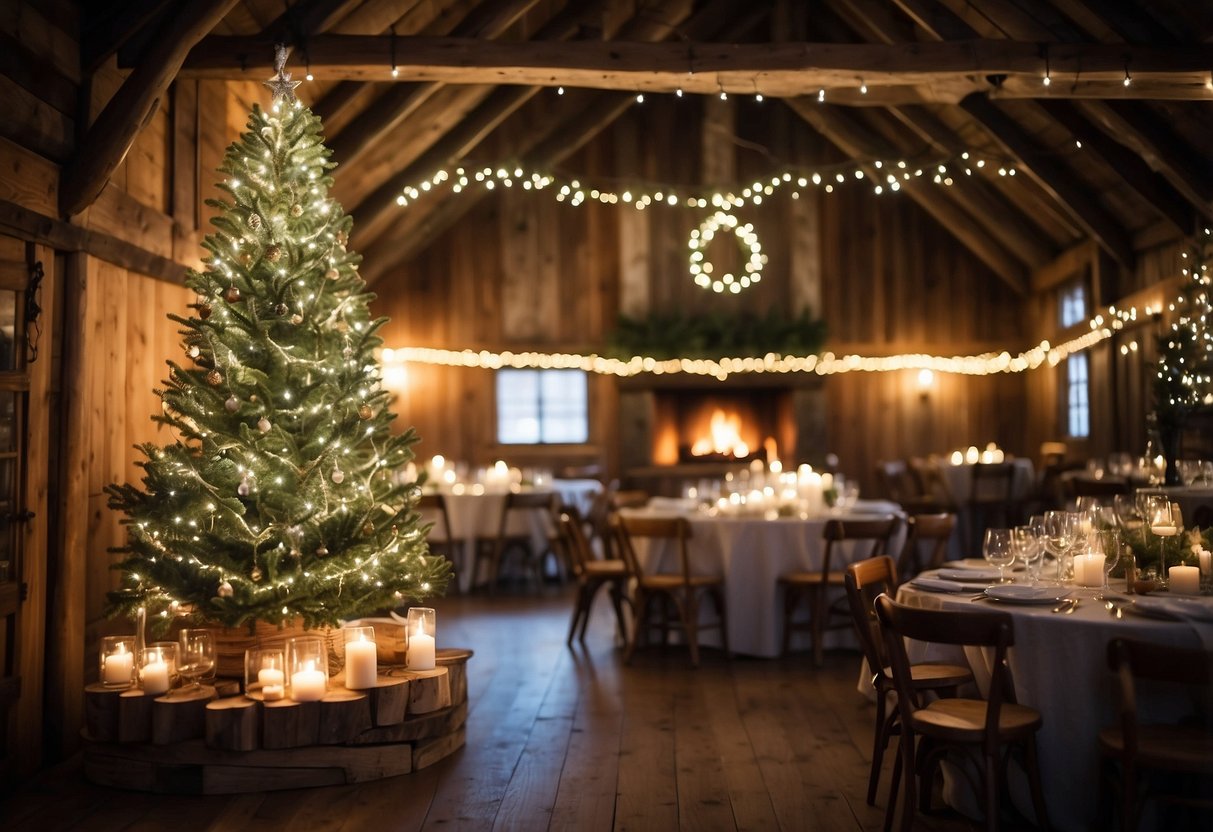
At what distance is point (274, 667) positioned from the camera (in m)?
Answer: 4.51

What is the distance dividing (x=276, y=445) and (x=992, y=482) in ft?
27.1

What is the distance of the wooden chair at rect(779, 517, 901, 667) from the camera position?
6641 mm

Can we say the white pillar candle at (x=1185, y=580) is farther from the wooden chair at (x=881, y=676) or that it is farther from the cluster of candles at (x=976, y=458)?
the cluster of candles at (x=976, y=458)

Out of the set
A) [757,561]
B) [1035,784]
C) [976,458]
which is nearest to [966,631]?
[1035,784]

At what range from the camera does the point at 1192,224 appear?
9281 millimetres

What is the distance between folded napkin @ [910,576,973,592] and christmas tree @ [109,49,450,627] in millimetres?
2132

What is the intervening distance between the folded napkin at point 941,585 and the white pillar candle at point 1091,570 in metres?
0.43

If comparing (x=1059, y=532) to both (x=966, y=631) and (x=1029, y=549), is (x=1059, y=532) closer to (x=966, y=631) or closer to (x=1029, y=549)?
(x=1029, y=549)

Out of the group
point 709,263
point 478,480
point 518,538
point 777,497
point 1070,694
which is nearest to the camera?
point 1070,694

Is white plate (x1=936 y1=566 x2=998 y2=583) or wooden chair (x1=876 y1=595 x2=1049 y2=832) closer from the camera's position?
wooden chair (x1=876 y1=595 x2=1049 y2=832)

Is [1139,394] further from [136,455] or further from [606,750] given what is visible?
[136,455]

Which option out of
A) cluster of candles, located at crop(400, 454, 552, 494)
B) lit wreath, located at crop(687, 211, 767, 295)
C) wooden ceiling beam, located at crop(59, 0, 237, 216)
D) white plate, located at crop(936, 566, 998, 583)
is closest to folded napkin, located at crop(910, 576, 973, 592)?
white plate, located at crop(936, 566, 998, 583)

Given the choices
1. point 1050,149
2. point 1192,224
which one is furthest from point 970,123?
point 1192,224

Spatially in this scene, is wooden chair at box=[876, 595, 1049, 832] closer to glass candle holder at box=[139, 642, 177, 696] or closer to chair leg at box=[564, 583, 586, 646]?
glass candle holder at box=[139, 642, 177, 696]
